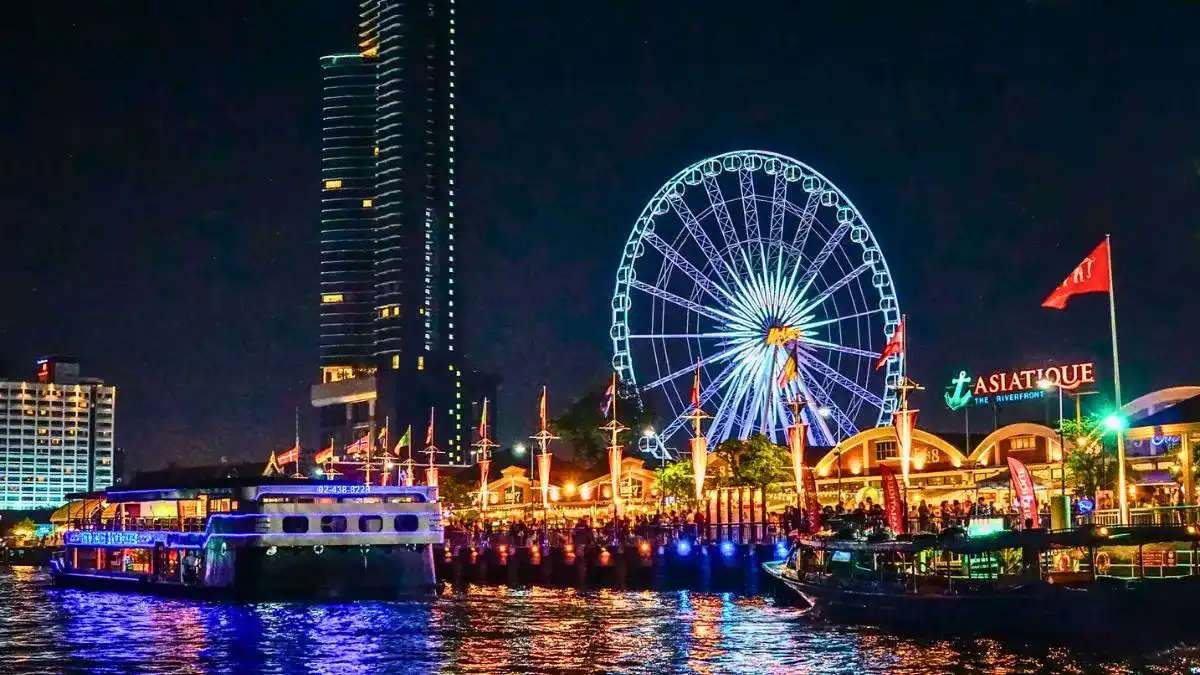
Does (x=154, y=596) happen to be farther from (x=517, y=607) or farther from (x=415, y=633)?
(x=415, y=633)

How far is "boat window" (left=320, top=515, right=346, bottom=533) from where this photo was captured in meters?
69.1

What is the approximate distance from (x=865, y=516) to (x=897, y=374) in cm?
2778

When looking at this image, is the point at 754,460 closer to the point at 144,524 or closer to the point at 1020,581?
the point at 144,524

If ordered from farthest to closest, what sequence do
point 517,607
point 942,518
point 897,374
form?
1. point 897,374
2. point 517,607
3. point 942,518

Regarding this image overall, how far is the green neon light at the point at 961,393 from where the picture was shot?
104688 millimetres

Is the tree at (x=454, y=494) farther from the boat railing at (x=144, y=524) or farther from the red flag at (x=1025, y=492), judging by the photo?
the red flag at (x=1025, y=492)

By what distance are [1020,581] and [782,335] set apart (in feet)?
132

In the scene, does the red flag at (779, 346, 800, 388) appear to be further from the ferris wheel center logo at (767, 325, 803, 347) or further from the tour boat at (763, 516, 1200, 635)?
the tour boat at (763, 516, 1200, 635)

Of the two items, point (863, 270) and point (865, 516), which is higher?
point (863, 270)

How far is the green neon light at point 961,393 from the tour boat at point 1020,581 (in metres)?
51.8

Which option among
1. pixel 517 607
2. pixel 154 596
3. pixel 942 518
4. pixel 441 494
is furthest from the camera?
pixel 441 494

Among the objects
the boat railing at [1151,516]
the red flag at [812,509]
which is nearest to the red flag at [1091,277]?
the boat railing at [1151,516]

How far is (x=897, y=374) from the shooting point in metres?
87.0

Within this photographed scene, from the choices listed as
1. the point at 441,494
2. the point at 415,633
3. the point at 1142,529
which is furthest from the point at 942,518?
the point at 441,494
